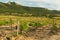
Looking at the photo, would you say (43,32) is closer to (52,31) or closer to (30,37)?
(52,31)

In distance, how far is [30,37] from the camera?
1659 cm

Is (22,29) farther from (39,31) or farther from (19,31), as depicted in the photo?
(39,31)

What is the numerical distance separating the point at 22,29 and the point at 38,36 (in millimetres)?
1550

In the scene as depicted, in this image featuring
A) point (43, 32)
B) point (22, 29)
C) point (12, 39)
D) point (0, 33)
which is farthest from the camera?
point (43, 32)

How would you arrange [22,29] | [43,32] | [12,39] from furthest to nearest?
[43,32] < [22,29] < [12,39]

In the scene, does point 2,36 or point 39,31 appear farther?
point 39,31

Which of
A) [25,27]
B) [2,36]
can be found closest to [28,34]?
[25,27]

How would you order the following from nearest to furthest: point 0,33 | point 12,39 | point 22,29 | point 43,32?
point 12,39
point 0,33
point 22,29
point 43,32

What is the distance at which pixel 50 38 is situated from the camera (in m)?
17.2

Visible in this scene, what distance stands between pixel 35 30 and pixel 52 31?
187 cm

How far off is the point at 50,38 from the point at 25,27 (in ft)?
7.57

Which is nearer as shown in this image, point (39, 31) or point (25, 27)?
point (25, 27)

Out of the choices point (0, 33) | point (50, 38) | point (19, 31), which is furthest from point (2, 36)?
point (50, 38)

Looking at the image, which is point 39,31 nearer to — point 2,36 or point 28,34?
point 28,34
